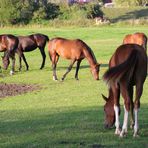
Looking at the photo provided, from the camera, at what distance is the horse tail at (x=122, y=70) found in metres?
8.86

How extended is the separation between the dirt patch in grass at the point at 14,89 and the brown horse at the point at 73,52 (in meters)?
2.23

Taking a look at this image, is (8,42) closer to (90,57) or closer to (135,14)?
(90,57)

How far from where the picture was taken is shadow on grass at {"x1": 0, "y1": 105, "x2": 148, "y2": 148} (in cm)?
855

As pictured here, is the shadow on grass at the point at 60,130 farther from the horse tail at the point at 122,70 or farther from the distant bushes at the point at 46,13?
the distant bushes at the point at 46,13

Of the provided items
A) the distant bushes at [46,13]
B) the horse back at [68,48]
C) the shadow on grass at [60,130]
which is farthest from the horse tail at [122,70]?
the distant bushes at [46,13]

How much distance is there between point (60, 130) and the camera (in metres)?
10.1

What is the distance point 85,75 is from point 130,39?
5.37 meters

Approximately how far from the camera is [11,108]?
1612 centimetres

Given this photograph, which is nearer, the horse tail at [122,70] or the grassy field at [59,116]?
the grassy field at [59,116]

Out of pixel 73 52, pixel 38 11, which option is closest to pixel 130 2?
pixel 38 11

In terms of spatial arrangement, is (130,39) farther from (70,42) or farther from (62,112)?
(62,112)

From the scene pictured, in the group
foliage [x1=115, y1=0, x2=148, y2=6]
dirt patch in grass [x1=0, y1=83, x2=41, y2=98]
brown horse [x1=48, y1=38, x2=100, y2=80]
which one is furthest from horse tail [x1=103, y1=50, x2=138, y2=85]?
foliage [x1=115, y1=0, x2=148, y2=6]

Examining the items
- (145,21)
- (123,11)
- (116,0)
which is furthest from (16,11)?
(116,0)

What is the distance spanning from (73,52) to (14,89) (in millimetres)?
3843
